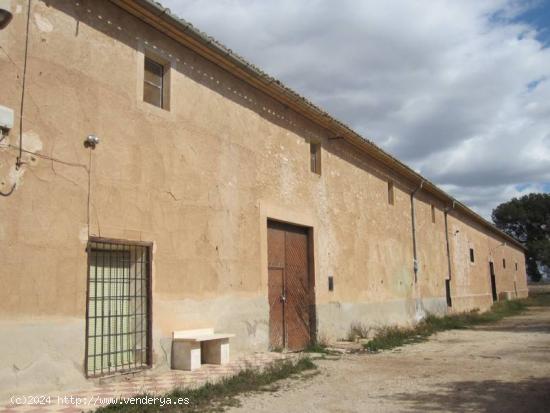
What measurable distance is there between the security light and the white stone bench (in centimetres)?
470

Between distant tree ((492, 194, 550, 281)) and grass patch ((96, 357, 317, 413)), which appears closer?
grass patch ((96, 357, 317, 413))

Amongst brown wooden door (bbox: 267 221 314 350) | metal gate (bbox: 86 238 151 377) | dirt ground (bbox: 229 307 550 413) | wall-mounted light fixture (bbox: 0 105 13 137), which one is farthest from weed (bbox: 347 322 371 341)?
wall-mounted light fixture (bbox: 0 105 13 137)

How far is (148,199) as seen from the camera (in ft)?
26.3

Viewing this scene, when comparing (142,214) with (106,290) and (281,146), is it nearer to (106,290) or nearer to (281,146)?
(106,290)

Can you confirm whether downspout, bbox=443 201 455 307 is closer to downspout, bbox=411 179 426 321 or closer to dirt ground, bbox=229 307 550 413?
downspout, bbox=411 179 426 321

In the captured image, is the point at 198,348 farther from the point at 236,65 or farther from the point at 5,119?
the point at 236,65

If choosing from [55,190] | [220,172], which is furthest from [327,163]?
[55,190]

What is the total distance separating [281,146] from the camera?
11.8 meters

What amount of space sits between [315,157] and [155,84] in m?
5.71

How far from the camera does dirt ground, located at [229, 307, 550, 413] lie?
6.59 m

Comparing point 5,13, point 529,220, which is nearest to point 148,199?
point 5,13

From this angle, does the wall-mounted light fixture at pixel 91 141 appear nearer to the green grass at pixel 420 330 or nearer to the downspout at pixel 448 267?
the green grass at pixel 420 330

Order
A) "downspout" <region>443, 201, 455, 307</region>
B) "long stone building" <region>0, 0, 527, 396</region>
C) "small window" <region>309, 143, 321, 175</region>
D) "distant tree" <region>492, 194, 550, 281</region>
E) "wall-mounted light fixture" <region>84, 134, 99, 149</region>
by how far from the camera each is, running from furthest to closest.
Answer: "distant tree" <region>492, 194, 550, 281</region> → "downspout" <region>443, 201, 455, 307</region> → "small window" <region>309, 143, 321, 175</region> → "wall-mounted light fixture" <region>84, 134, 99, 149</region> → "long stone building" <region>0, 0, 527, 396</region>

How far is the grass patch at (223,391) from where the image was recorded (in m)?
6.14
